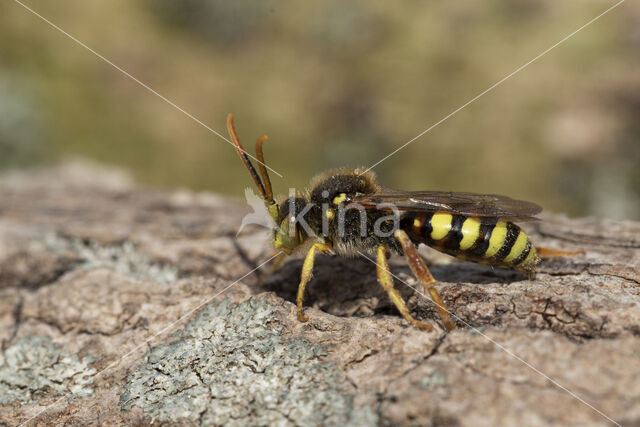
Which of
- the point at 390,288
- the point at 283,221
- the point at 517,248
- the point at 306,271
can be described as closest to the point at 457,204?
the point at 517,248

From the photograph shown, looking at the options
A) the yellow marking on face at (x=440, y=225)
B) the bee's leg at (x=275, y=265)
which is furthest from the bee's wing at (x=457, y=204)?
the bee's leg at (x=275, y=265)

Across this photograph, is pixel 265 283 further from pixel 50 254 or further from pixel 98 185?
pixel 98 185

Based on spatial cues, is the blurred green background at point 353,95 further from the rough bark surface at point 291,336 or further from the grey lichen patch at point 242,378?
the grey lichen patch at point 242,378

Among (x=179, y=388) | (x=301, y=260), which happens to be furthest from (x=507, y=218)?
(x=179, y=388)

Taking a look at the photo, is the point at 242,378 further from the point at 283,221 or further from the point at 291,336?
the point at 283,221

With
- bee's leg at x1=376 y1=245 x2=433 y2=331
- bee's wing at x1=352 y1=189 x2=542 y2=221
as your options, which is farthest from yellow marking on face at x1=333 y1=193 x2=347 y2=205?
bee's leg at x1=376 y1=245 x2=433 y2=331

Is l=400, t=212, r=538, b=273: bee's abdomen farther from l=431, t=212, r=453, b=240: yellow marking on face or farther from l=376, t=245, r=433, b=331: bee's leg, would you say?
l=376, t=245, r=433, b=331: bee's leg

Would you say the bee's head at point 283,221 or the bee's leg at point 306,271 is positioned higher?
the bee's head at point 283,221
